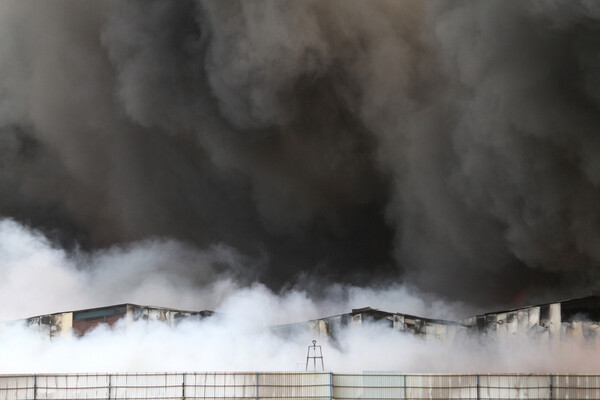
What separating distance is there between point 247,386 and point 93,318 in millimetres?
19422

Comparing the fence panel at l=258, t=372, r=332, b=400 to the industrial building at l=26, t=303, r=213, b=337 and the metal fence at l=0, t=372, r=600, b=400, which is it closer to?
the metal fence at l=0, t=372, r=600, b=400

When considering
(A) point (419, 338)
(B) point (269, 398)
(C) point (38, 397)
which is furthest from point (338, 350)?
(C) point (38, 397)

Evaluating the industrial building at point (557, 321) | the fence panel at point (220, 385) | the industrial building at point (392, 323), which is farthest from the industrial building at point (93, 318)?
the industrial building at point (557, 321)

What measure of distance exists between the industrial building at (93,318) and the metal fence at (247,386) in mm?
15138

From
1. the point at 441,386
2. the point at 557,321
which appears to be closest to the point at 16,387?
→ the point at 441,386

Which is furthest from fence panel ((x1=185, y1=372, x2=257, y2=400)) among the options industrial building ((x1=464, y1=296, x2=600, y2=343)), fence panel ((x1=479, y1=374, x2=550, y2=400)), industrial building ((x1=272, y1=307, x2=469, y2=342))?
industrial building ((x1=464, y1=296, x2=600, y2=343))

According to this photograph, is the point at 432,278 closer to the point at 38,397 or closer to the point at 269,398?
the point at 269,398

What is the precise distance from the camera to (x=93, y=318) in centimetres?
5866

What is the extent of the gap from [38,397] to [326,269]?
2961 centimetres

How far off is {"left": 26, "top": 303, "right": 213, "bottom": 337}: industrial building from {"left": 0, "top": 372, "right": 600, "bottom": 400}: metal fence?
49.7ft

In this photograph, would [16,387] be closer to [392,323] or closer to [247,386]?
[247,386]

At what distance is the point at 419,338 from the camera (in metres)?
58.3

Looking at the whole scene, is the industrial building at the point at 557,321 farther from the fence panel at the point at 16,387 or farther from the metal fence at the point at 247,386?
the fence panel at the point at 16,387

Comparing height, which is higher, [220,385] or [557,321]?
[557,321]
